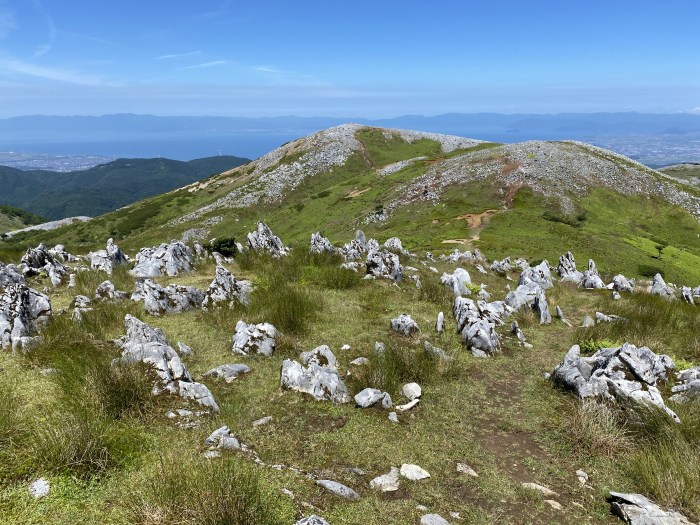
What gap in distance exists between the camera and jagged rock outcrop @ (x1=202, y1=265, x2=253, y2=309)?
16.7 m

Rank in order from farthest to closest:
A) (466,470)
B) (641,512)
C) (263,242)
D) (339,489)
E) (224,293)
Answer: (263,242) < (224,293) < (466,470) < (339,489) < (641,512)

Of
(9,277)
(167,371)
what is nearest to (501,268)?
(167,371)

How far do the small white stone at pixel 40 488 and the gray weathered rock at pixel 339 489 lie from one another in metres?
3.93

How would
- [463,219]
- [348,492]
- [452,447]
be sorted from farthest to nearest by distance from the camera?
[463,219] < [452,447] < [348,492]

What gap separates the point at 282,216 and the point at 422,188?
33.3m

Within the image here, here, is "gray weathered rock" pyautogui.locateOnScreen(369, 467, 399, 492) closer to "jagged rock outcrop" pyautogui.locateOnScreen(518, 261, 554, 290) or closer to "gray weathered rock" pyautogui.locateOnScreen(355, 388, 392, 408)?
"gray weathered rock" pyautogui.locateOnScreen(355, 388, 392, 408)

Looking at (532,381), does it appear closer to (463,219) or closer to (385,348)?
(385,348)

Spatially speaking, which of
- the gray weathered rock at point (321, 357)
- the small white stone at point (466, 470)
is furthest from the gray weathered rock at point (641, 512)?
the gray weathered rock at point (321, 357)

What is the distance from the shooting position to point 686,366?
474 inches

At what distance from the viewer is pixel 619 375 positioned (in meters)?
10.4

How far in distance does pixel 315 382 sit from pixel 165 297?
29.5 feet

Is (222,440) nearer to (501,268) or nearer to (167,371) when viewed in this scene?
(167,371)

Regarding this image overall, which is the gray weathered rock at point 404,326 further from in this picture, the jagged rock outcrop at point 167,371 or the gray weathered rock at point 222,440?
the gray weathered rock at point 222,440

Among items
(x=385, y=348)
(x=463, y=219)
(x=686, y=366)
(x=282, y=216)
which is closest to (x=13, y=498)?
(x=385, y=348)
